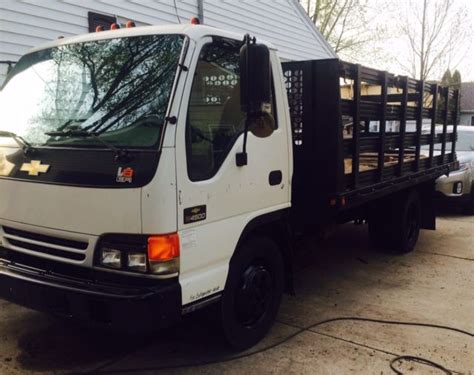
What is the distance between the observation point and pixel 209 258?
3.20 metres

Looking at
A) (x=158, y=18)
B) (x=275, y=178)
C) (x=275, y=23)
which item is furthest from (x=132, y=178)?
(x=275, y=23)

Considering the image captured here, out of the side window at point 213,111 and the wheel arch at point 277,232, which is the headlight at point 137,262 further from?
the wheel arch at point 277,232

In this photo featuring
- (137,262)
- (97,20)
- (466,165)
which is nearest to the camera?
(137,262)

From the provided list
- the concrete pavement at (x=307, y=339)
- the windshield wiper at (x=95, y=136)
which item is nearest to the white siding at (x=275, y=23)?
the concrete pavement at (x=307, y=339)

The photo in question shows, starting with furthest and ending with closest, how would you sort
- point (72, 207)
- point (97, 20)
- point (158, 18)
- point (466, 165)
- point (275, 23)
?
point (275, 23), point (466, 165), point (158, 18), point (97, 20), point (72, 207)

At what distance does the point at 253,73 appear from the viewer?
2.98 metres

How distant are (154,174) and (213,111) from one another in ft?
2.28

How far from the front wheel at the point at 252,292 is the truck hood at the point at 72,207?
0.94m

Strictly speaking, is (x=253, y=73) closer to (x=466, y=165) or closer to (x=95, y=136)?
(x=95, y=136)

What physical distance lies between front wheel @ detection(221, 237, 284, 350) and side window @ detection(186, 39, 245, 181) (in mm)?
783

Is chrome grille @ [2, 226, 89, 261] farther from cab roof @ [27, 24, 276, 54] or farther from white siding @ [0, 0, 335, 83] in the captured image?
white siding @ [0, 0, 335, 83]

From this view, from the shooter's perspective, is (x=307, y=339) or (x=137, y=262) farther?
(x=307, y=339)

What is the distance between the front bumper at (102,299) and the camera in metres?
2.82

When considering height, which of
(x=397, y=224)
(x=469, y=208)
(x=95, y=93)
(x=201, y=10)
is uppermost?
(x=201, y=10)
